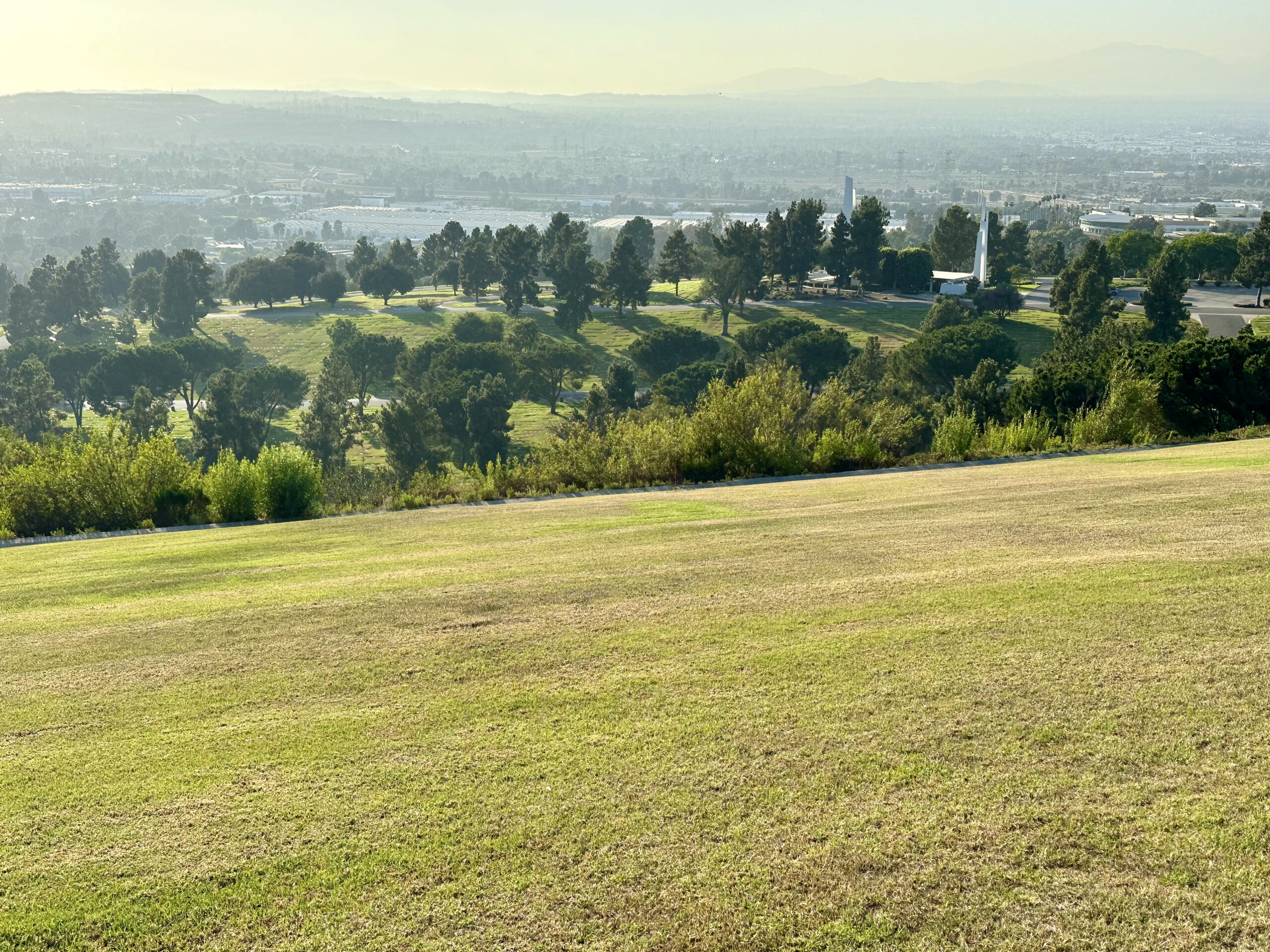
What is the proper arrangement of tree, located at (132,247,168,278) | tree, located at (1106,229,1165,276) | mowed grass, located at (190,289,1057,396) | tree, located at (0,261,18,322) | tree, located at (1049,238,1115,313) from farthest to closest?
tree, located at (0,261,18,322) → tree, located at (132,247,168,278) → tree, located at (1106,229,1165,276) → mowed grass, located at (190,289,1057,396) → tree, located at (1049,238,1115,313)

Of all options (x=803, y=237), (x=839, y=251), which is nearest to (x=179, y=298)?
(x=803, y=237)

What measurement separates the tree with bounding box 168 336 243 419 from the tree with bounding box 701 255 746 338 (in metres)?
41.0

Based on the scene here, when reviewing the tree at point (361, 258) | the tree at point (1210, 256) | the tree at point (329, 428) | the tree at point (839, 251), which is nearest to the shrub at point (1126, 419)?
the tree at point (329, 428)

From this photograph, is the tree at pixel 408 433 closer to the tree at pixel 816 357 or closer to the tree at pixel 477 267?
the tree at pixel 816 357

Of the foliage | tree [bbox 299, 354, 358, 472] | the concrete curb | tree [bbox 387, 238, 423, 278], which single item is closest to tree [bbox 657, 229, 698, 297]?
tree [bbox 387, 238, 423, 278]

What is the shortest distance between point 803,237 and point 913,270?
10.7 meters

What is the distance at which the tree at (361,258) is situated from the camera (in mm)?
115312

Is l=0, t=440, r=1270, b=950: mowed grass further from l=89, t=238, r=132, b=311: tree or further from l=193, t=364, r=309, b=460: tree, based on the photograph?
l=89, t=238, r=132, b=311: tree

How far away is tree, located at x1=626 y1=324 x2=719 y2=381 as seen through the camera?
234 feet

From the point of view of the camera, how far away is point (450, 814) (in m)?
7.03

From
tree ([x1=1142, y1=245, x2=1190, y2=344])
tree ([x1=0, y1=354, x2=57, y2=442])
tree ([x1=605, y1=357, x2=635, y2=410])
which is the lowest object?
tree ([x1=0, y1=354, x2=57, y2=442])

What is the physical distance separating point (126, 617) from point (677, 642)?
24.2 ft

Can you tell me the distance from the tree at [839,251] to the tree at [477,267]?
1343 inches

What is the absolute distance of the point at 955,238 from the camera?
9675cm
